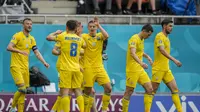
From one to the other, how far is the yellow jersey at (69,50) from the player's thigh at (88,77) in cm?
110

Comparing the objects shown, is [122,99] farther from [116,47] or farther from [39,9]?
[39,9]

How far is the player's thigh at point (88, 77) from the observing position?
18.8m

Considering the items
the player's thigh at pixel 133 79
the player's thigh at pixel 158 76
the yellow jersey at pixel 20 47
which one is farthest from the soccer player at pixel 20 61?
the player's thigh at pixel 158 76

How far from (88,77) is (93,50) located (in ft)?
2.01

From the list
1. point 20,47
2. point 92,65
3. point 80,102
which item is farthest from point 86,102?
point 20,47

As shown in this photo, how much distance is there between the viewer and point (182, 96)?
2006cm

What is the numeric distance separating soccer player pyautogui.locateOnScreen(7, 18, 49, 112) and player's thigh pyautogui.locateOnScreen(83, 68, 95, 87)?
3.04ft

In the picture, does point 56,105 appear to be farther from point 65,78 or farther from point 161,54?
point 161,54

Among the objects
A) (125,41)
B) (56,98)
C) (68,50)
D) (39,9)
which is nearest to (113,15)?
(125,41)

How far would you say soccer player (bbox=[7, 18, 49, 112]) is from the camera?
19.1 m

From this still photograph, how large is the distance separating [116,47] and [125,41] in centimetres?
30

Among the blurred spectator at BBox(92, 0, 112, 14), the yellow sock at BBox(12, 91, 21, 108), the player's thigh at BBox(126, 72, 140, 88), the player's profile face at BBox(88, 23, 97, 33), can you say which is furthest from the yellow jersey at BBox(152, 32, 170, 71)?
the blurred spectator at BBox(92, 0, 112, 14)

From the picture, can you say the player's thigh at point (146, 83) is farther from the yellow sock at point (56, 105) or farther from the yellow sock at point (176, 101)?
the yellow sock at point (56, 105)

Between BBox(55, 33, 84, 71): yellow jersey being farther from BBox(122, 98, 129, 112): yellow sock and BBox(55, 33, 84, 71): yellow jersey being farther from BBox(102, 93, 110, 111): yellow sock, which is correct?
BBox(122, 98, 129, 112): yellow sock
